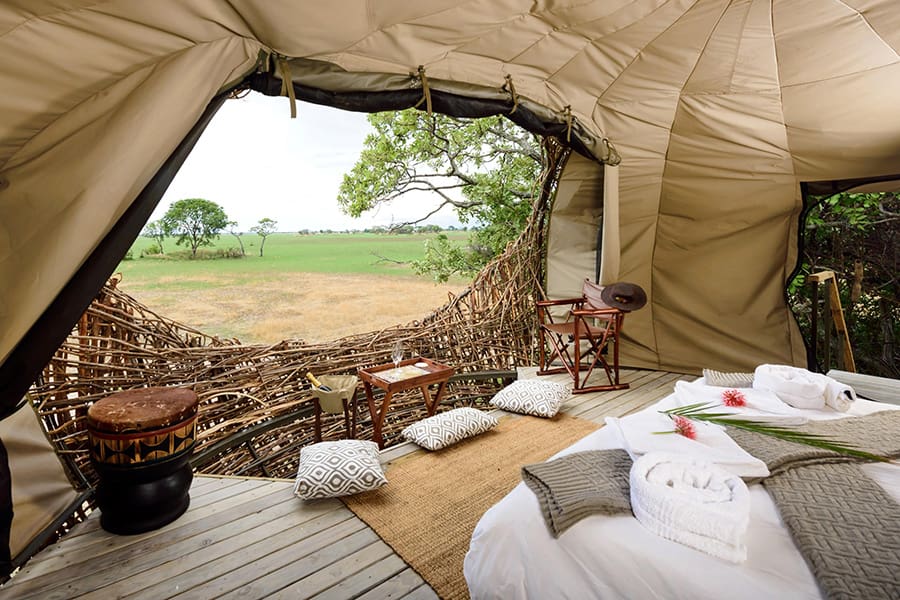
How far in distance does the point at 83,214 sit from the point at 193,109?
50 cm

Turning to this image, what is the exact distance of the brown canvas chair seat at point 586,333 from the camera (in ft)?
12.1

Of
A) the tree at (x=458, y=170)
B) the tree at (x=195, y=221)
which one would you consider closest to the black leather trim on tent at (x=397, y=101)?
the tree at (x=195, y=221)

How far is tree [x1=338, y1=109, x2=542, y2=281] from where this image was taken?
6621 millimetres

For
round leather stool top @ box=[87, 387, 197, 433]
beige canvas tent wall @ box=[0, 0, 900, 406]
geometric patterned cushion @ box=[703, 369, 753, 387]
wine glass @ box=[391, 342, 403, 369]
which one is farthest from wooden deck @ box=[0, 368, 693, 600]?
geometric patterned cushion @ box=[703, 369, 753, 387]

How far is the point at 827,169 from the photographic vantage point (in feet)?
11.8

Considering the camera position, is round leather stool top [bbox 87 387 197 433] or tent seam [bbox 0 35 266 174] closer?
tent seam [bbox 0 35 266 174]

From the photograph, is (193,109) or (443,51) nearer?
(193,109)

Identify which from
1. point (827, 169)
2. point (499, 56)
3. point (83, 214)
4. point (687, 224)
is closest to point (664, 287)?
point (687, 224)

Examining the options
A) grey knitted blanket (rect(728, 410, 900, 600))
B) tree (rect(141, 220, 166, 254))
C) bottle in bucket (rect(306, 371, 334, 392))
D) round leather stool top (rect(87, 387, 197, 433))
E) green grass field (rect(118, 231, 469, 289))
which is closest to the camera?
grey knitted blanket (rect(728, 410, 900, 600))

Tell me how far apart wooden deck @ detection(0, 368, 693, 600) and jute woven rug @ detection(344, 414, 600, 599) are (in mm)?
74

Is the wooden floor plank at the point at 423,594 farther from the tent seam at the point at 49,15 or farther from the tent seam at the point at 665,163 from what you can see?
the tent seam at the point at 665,163

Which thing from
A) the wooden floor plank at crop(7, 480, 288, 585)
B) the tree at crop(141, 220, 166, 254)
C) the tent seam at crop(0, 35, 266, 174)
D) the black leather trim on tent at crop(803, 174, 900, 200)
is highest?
the tent seam at crop(0, 35, 266, 174)

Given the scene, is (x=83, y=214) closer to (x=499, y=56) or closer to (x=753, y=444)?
(x=499, y=56)

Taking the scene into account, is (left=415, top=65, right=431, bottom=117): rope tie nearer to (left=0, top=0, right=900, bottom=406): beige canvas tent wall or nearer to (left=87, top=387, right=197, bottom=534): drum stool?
(left=0, top=0, right=900, bottom=406): beige canvas tent wall
